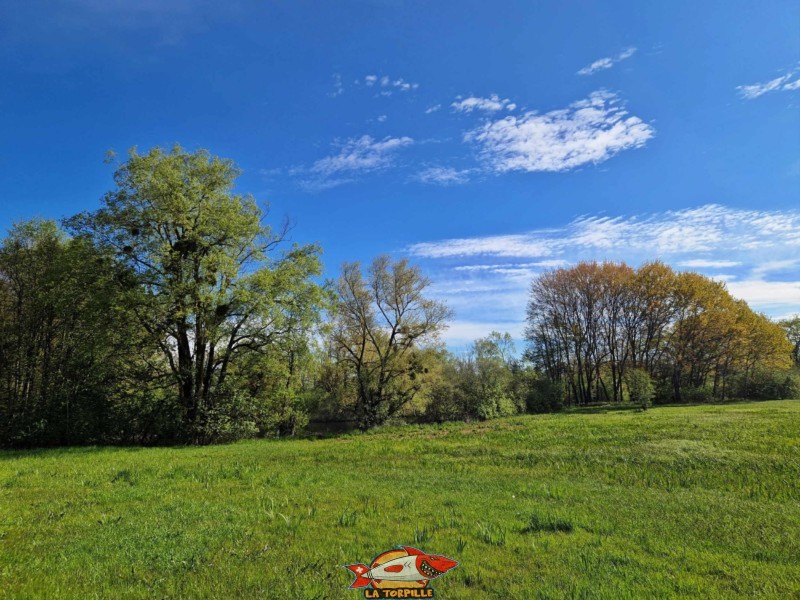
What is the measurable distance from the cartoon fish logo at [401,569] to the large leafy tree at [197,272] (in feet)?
56.0

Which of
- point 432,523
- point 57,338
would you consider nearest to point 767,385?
point 432,523

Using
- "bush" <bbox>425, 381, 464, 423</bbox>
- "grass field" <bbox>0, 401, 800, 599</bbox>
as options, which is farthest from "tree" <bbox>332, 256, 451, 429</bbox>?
"grass field" <bbox>0, 401, 800, 599</bbox>

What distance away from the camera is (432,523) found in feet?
21.1

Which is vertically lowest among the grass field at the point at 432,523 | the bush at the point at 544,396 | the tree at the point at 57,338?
the bush at the point at 544,396

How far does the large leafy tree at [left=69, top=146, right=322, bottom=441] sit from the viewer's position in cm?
2011

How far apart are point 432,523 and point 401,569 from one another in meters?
1.91

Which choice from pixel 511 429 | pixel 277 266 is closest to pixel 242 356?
pixel 277 266

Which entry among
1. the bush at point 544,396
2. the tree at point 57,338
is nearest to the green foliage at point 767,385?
the bush at point 544,396

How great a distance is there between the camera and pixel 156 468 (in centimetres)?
1180

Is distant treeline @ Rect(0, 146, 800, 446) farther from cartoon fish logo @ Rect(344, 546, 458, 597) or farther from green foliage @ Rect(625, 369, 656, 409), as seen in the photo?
green foliage @ Rect(625, 369, 656, 409)

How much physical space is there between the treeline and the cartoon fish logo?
4715cm

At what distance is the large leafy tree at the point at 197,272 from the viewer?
66.0 feet

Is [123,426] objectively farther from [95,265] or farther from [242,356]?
[95,265]

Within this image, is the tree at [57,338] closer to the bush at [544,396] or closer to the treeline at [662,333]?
the bush at [544,396]
